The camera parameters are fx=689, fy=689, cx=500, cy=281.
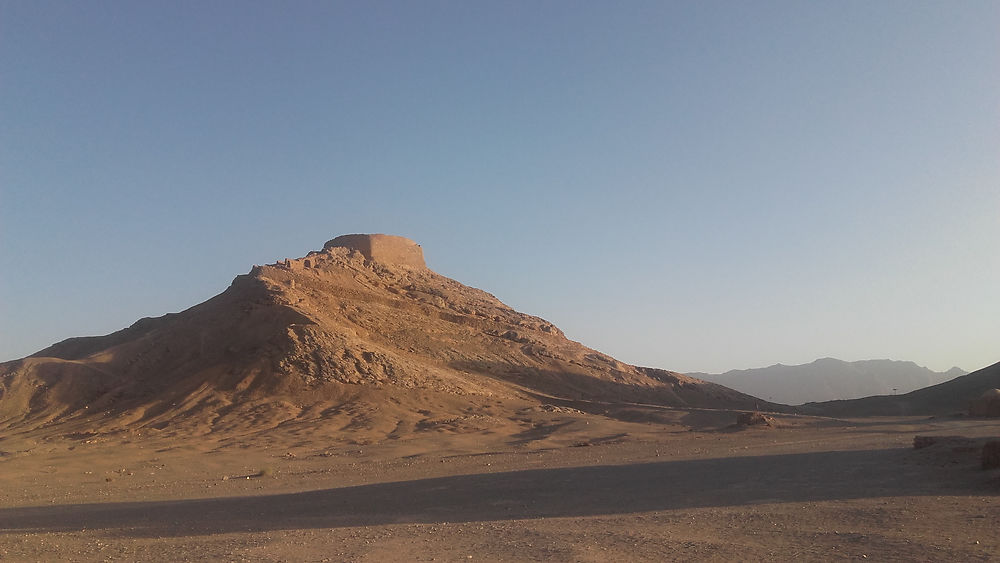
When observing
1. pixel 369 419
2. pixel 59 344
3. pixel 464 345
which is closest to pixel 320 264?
pixel 464 345

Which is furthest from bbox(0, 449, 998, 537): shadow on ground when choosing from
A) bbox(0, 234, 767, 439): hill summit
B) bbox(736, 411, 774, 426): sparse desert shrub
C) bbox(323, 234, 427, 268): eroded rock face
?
bbox(323, 234, 427, 268): eroded rock face

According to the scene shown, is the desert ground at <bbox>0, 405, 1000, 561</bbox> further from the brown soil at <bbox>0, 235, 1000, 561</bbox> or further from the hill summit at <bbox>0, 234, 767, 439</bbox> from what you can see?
the hill summit at <bbox>0, 234, 767, 439</bbox>

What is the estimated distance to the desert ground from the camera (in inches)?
354

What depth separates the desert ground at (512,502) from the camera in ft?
29.5

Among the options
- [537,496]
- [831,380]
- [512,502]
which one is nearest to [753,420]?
[537,496]

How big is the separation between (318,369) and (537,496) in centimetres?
2575

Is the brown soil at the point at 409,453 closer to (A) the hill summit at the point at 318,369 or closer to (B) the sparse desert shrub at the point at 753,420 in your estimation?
(A) the hill summit at the point at 318,369

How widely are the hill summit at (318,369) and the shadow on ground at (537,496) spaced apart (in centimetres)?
1511

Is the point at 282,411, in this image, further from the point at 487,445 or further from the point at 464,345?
the point at 464,345

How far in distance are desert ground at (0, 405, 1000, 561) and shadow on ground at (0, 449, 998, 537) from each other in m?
0.06

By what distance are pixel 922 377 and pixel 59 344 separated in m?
198

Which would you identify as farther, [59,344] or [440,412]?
[59,344]

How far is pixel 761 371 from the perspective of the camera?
7840 inches

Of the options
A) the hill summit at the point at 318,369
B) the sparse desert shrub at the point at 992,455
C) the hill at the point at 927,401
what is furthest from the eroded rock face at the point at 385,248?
the sparse desert shrub at the point at 992,455
